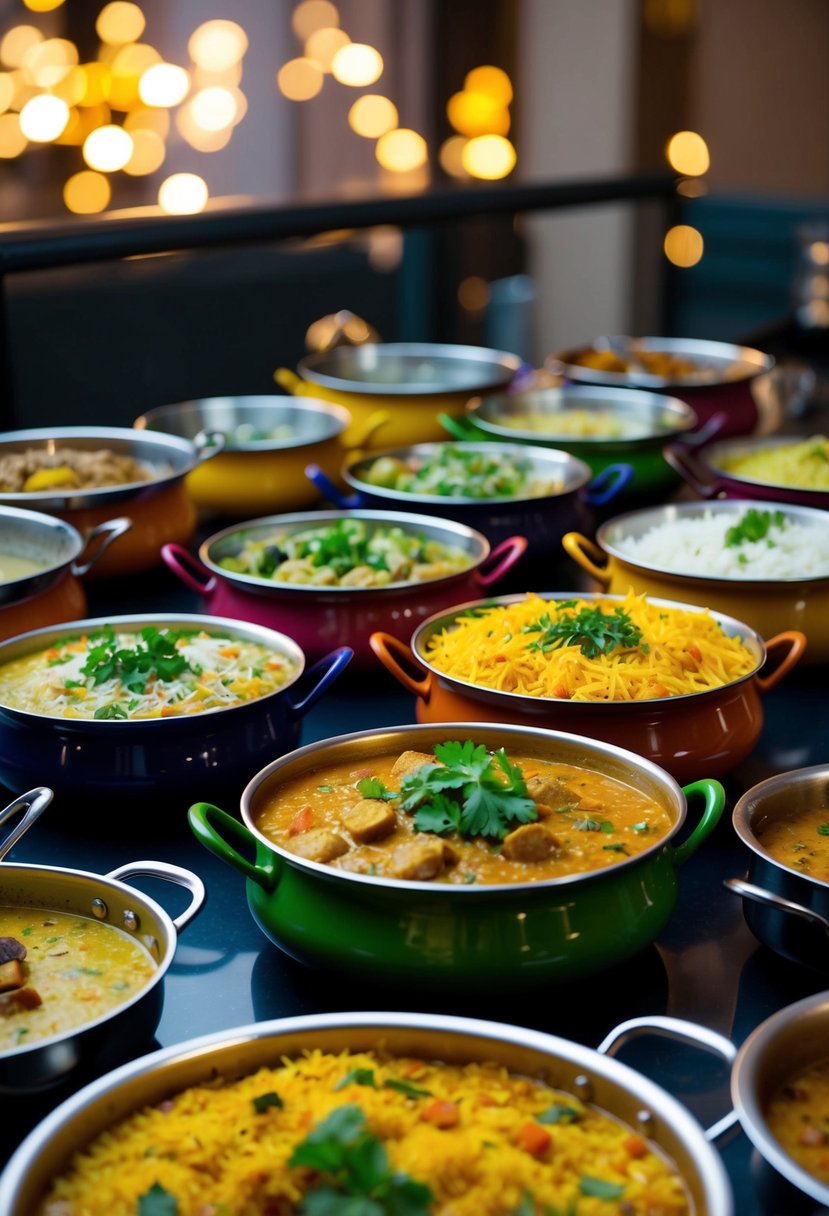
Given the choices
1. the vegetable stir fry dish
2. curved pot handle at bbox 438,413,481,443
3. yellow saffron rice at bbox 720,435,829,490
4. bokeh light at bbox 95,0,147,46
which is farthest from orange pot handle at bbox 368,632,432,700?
bokeh light at bbox 95,0,147,46

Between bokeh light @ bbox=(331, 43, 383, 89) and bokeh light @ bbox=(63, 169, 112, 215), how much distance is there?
1.29 meters

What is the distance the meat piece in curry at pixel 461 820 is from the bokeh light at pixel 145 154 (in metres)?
5.96

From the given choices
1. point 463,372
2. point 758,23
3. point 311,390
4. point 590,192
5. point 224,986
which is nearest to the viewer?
point 224,986

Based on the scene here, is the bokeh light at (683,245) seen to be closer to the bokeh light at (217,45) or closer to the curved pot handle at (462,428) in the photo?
the curved pot handle at (462,428)

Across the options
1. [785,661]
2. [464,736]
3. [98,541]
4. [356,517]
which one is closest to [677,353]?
Answer: [356,517]

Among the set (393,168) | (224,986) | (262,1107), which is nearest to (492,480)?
(224,986)

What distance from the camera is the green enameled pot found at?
47.0 inches

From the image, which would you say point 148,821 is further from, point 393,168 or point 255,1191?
point 393,168

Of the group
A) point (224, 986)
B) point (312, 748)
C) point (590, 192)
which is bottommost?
point (224, 986)

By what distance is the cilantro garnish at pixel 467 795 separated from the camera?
4.25 ft

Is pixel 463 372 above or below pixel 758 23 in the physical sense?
below

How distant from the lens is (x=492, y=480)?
2.51 m

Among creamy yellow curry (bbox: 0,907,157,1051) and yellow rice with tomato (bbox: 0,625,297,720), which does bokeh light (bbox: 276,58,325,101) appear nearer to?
yellow rice with tomato (bbox: 0,625,297,720)

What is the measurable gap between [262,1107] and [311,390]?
7.27 feet
